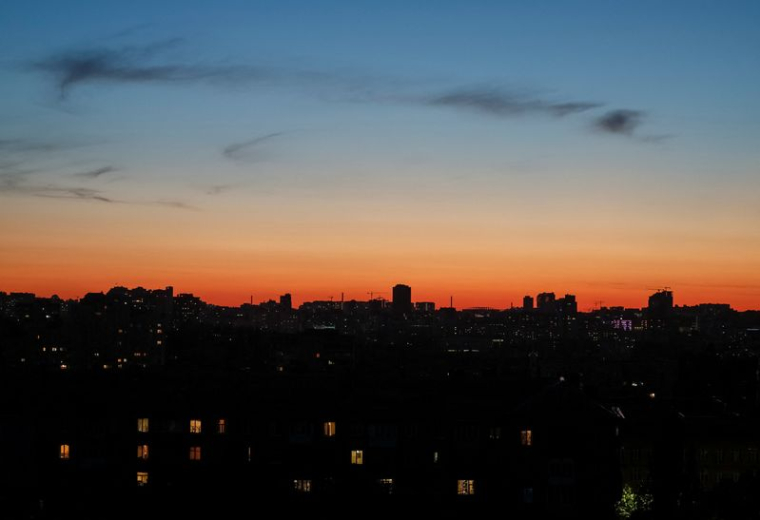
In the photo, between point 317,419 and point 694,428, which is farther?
point 694,428

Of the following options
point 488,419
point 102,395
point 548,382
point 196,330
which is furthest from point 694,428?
point 196,330

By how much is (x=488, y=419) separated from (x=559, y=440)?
2.39 metres

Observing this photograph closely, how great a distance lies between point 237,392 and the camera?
38.0 m

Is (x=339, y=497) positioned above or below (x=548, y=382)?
below

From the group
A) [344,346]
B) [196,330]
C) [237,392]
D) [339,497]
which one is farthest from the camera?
[196,330]

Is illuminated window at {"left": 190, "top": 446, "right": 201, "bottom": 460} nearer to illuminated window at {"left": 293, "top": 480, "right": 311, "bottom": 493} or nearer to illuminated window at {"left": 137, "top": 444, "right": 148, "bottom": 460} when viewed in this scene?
illuminated window at {"left": 137, "top": 444, "right": 148, "bottom": 460}

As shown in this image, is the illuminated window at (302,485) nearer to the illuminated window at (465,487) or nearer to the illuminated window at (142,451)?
the illuminated window at (465,487)

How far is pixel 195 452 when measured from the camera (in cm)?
3694

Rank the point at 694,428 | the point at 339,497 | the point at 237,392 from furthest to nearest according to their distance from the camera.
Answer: the point at 694,428 → the point at 237,392 → the point at 339,497

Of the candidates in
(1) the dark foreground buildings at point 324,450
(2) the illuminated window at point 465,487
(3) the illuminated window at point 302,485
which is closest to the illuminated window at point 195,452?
(1) the dark foreground buildings at point 324,450

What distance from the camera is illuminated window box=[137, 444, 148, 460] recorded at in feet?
121

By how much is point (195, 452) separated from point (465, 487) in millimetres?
9135

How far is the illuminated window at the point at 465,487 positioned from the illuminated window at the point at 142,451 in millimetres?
10573

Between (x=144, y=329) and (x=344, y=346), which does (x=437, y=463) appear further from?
(x=144, y=329)
